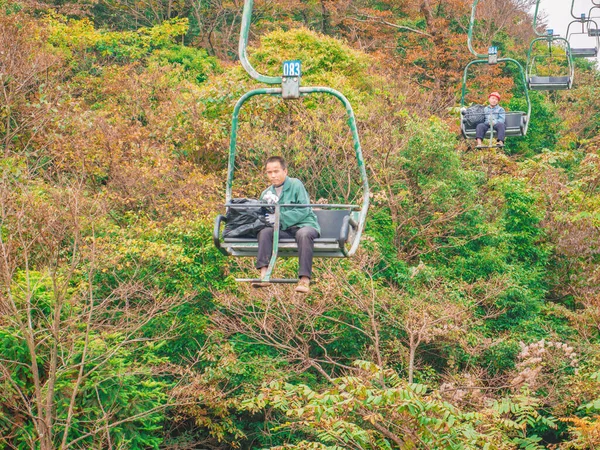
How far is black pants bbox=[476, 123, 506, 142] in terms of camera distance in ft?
55.4

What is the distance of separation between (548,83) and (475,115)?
4.90 ft

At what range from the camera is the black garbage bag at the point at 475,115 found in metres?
17.1

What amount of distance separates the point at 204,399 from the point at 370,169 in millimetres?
5978

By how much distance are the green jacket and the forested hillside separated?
4373 mm

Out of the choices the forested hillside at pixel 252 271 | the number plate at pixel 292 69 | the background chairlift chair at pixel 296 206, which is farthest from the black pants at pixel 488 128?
the number plate at pixel 292 69

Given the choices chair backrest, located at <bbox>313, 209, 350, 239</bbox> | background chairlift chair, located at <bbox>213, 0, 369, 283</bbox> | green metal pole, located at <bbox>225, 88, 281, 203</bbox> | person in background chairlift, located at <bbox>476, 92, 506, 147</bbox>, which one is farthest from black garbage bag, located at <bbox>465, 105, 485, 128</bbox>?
green metal pole, located at <bbox>225, 88, 281, 203</bbox>

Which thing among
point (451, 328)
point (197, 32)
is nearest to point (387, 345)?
point (451, 328)

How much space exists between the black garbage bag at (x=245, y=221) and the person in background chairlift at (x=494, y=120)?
28.5 ft

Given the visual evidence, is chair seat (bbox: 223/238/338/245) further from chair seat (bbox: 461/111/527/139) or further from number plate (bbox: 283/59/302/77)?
chair seat (bbox: 461/111/527/139)

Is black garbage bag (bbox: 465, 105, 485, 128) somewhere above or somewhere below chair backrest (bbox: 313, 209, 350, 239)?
above

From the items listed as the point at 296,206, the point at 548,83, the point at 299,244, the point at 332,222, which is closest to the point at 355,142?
the point at 296,206

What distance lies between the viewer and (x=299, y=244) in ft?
28.6

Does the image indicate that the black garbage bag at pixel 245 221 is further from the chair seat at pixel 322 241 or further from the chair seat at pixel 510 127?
the chair seat at pixel 510 127

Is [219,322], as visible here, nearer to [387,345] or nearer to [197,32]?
[387,345]
